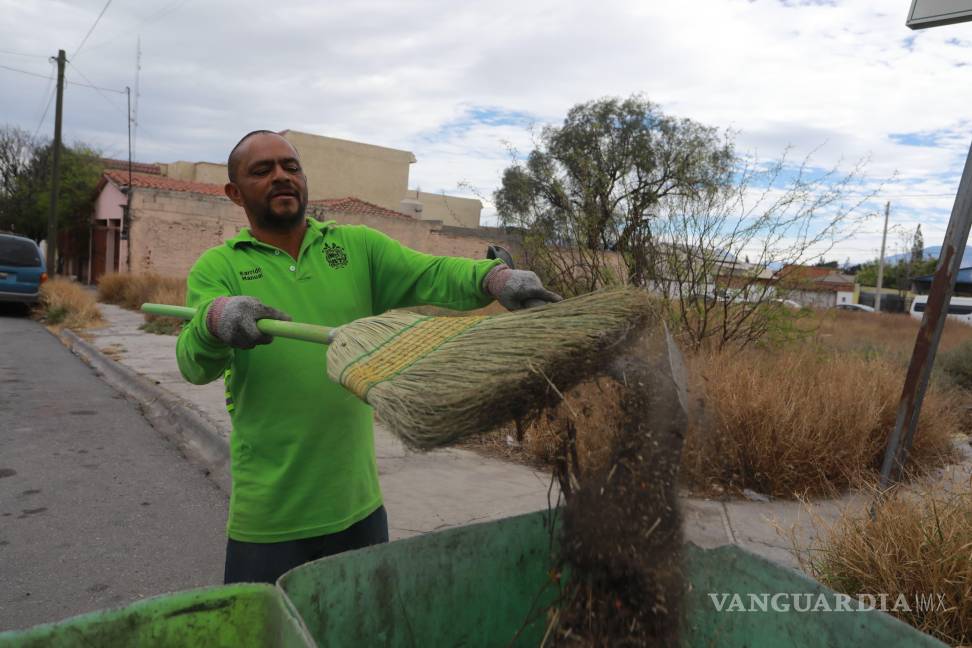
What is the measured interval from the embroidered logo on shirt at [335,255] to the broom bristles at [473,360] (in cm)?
31

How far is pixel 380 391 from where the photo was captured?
162 cm

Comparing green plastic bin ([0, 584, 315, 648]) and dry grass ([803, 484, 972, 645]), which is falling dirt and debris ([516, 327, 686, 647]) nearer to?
green plastic bin ([0, 584, 315, 648])

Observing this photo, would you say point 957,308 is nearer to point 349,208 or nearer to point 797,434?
point 349,208

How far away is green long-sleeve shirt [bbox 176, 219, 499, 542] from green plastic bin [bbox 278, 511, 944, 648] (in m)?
0.37

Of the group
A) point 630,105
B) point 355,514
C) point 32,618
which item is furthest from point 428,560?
point 630,105

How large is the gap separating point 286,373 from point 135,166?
1505 inches

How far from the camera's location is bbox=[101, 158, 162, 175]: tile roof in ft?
111

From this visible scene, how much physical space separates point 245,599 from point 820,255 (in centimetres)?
614

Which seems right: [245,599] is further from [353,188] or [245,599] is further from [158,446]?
[353,188]

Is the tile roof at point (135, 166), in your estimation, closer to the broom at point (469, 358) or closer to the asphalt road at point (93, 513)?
the asphalt road at point (93, 513)

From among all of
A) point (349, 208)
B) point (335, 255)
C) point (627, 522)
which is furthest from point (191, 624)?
point (349, 208)

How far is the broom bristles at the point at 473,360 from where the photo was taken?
1.56 meters

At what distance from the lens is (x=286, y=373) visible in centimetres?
196

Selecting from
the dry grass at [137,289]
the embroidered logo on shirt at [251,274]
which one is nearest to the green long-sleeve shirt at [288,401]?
the embroidered logo on shirt at [251,274]
